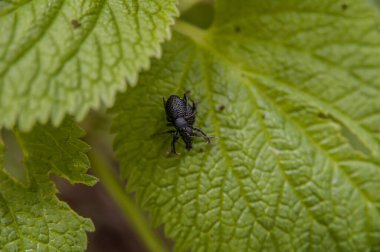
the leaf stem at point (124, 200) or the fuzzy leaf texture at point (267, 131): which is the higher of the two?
the fuzzy leaf texture at point (267, 131)

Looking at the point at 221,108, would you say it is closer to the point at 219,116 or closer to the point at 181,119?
the point at 219,116

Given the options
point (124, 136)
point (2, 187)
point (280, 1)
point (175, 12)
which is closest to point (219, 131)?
point (124, 136)

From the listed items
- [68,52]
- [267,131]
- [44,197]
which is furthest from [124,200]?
[68,52]

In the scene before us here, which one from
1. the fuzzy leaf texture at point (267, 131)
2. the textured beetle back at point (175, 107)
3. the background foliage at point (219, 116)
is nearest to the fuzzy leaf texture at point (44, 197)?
the background foliage at point (219, 116)

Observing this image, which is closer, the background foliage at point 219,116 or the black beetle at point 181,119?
the background foliage at point 219,116

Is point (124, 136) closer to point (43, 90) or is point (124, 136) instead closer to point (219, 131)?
point (219, 131)

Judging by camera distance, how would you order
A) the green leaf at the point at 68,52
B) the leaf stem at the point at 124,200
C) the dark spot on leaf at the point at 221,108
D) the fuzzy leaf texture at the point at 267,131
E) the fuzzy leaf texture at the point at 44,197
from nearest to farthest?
1. the green leaf at the point at 68,52
2. the fuzzy leaf texture at the point at 44,197
3. the fuzzy leaf texture at the point at 267,131
4. the dark spot on leaf at the point at 221,108
5. the leaf stem at the point at 124,200

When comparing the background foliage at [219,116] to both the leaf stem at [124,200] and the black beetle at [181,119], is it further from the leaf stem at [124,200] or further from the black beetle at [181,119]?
the leaf stem at [124,200]
